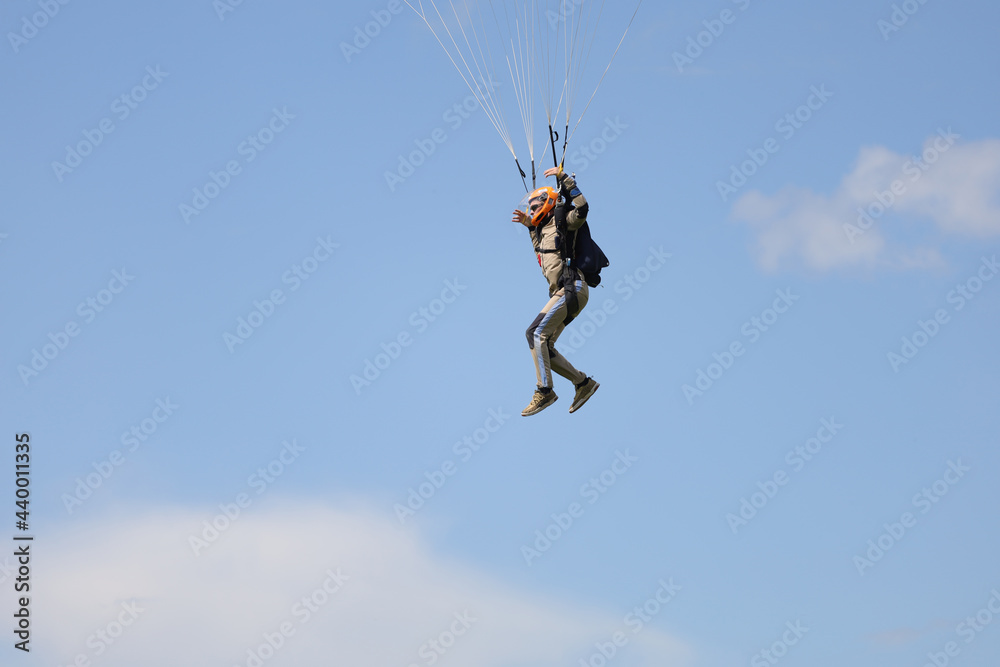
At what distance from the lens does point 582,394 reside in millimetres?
22141

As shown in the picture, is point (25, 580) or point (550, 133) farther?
point (25, 580)

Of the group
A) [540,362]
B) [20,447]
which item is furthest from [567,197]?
[20,447]

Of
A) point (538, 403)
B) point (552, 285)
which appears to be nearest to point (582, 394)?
point (538, 403)

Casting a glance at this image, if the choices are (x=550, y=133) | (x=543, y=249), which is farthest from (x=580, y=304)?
(x=550, y=133)

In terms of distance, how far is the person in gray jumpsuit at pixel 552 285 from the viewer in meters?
21.4

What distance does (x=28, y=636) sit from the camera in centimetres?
2684

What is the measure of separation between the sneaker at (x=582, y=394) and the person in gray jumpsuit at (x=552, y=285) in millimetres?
83

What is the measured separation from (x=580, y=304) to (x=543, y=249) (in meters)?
0.94

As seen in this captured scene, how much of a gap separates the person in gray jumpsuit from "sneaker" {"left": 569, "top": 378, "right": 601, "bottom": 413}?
0.08 metres

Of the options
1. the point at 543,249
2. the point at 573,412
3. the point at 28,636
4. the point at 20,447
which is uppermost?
the point at 543,249

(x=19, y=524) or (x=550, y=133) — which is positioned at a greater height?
(x=550, y=133)

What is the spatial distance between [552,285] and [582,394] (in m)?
1.63

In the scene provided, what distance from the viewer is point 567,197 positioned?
70.2 ft

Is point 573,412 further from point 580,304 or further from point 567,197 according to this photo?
point 567,197
